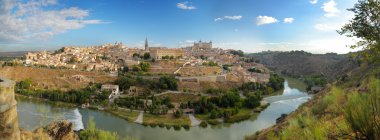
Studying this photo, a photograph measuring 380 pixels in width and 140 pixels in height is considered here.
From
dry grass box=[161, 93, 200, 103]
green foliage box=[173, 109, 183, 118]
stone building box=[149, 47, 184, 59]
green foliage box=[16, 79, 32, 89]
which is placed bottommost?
green foliage box=[173, 109, 183, 118]

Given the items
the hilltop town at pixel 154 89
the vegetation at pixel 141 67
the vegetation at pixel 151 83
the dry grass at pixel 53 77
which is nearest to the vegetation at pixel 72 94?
the hilltop town at pixel 154 89

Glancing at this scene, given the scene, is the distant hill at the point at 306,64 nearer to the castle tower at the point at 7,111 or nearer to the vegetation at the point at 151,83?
the vegetation at the point at 151,83

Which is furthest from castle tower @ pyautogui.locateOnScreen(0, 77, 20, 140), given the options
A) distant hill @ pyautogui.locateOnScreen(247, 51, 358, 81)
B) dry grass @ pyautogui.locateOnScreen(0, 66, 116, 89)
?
distant hill @ pyautogui.locateOnScreen(247, 51, 358, 81)

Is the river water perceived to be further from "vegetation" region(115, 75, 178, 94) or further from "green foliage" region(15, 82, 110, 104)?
"vegetation" region(115, 75, 178, 94)

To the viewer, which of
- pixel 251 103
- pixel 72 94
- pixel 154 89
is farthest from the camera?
pixel 154 89

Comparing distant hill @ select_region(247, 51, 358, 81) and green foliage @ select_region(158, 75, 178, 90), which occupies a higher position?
distant hill @ select_region(247, 51, 358, 81)

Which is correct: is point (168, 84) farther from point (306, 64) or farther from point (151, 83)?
point (306, 64)

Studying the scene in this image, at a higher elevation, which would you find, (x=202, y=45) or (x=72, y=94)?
(x=202, y=45)

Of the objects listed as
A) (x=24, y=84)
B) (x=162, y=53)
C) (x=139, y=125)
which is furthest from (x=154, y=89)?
(x=162, y=53)
